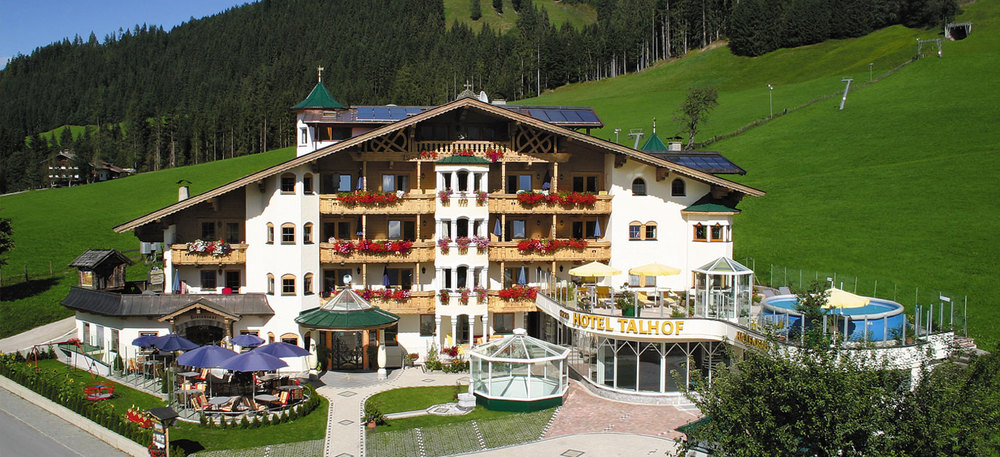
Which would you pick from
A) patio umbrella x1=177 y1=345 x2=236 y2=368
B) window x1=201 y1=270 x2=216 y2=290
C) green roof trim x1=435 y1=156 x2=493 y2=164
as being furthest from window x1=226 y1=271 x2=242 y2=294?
green roof trim x1=435 y1=156 x2=493 y2=164

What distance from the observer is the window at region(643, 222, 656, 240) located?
1727 inches

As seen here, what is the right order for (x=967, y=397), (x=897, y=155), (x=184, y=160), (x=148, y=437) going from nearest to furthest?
(x=967, y=397) → (x=148, y=437) → (x=897, y=155) → (x=184, y=160)

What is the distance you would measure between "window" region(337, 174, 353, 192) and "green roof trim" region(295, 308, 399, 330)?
7.04 meters

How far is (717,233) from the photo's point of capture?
1721 inches

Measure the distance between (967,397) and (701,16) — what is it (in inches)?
6405

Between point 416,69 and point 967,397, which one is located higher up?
point 416,69

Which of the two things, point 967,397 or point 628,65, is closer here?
point 967,397

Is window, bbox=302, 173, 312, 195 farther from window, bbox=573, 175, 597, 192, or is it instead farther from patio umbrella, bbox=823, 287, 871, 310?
patio umbrella, bbox=823, 287, 871, 310

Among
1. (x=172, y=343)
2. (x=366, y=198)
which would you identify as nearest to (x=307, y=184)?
(x=366, y=198)

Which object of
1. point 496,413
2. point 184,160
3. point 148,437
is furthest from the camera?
point 184,160

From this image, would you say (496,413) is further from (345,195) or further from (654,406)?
(345,195)

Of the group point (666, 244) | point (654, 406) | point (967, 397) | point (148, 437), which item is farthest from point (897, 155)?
point (148, 437)

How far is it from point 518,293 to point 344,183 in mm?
10891

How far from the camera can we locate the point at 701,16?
560 feet
